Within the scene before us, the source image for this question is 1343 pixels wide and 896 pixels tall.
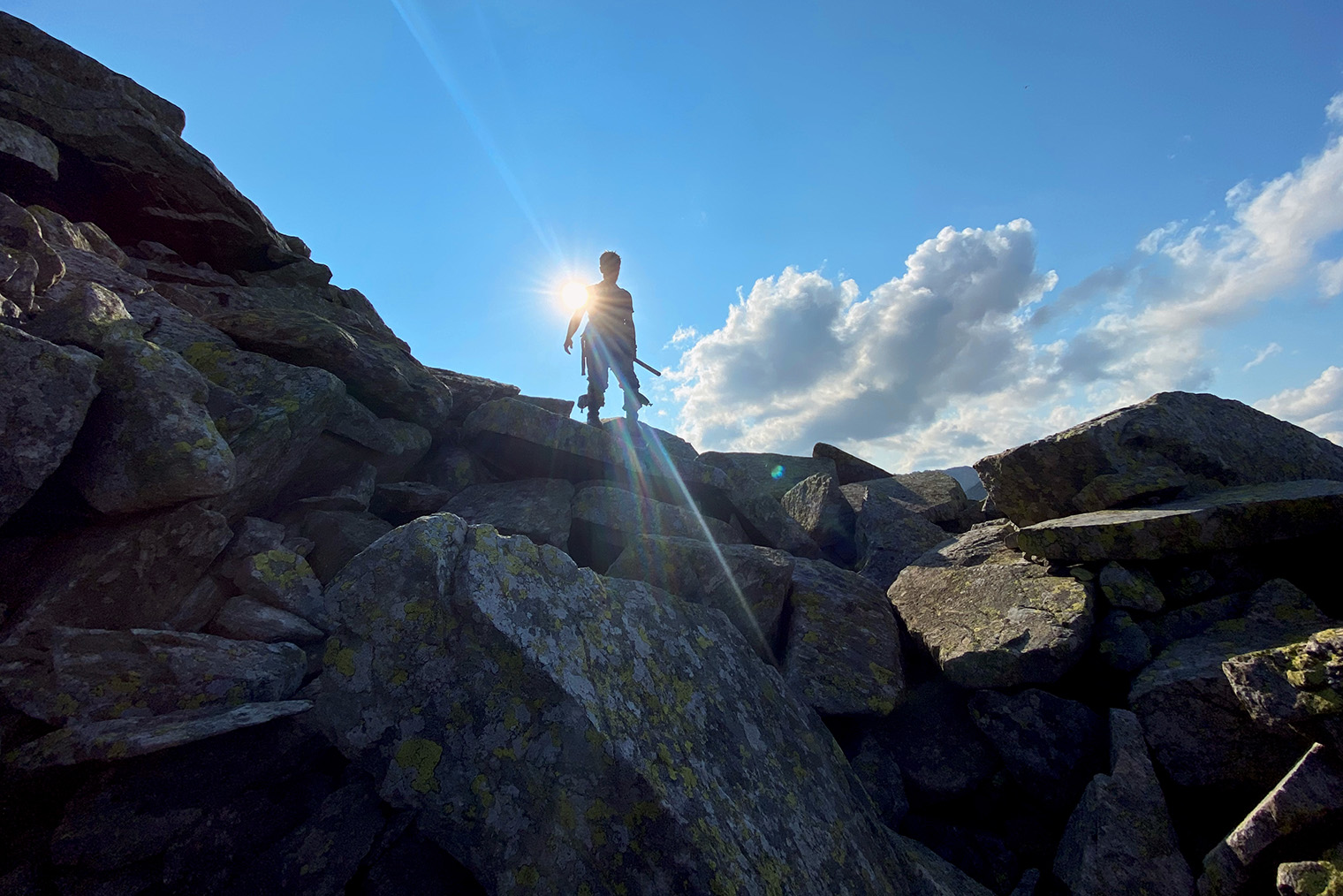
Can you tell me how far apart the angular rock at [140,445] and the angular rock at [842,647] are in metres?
7.23

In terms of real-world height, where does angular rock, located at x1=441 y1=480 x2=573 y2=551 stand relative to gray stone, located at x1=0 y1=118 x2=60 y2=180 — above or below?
below

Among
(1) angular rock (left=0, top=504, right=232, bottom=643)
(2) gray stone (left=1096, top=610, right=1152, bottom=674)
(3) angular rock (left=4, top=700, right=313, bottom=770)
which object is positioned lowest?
(2) gray stone (left=1096, top=610, right=1152, bottom=674)

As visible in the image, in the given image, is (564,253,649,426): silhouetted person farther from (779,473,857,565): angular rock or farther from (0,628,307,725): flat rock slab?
(0,628,307,725): flat rock slab

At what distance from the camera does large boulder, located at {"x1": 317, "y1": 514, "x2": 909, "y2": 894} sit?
4047mm

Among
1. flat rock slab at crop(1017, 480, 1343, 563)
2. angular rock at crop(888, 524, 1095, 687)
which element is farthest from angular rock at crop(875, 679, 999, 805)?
flat rock slab at crop(1017, 480, 1343, 563)

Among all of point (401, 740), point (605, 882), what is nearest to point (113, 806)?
point (401, 740)

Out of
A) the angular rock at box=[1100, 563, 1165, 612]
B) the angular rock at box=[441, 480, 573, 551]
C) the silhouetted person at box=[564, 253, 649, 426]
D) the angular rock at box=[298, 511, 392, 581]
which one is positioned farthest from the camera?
the silhouetted person at box=[564, 253, 649, 426]

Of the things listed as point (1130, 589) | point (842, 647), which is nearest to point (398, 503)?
point (842, 647)

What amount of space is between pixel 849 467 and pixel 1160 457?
8.43 metres

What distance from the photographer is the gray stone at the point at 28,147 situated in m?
9.18

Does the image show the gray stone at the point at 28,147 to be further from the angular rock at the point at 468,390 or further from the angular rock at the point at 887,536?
the angular rock at the point at 887,536

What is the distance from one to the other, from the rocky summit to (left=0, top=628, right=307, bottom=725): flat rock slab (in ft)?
0.09

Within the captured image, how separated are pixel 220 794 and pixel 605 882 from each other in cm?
315

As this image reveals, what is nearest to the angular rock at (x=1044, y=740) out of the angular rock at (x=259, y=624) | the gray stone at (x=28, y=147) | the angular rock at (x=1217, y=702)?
the angular rock at (x=1217, y=702)
